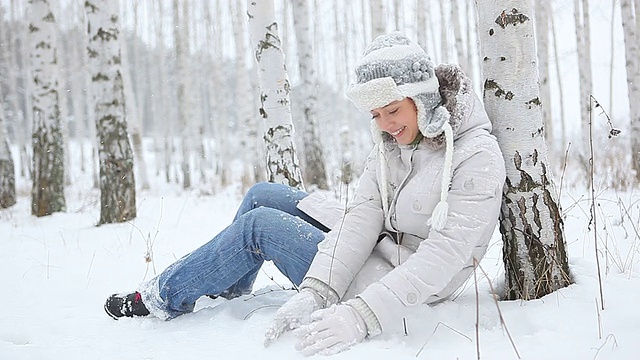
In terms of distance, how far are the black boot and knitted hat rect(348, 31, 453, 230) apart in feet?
4.31

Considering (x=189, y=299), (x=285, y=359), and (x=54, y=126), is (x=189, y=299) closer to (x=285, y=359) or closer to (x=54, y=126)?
(x=285, y=359)

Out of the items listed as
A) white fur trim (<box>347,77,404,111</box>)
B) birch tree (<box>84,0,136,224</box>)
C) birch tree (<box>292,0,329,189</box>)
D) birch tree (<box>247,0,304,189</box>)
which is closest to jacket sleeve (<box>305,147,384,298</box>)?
white fur trim (<box>347,77,404,111</box>)

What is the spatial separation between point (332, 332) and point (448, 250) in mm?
478

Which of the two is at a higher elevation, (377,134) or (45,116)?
(45,116)

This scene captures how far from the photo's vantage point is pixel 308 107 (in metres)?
7.98

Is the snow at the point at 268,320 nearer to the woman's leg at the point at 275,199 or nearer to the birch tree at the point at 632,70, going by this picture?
the woman's leg at the point at 275,199

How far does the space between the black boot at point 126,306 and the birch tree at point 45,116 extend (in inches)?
178

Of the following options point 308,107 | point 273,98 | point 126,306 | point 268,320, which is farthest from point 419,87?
point 308,107

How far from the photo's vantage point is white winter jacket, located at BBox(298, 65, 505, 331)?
1729mm

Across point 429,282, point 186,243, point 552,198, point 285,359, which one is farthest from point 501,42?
point 186,243

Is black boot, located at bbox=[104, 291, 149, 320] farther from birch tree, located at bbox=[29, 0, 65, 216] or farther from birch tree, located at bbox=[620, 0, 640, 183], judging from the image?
birch tree, located at bbox=[620, 0, 640, 183]

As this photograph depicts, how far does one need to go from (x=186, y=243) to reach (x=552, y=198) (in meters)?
2.92

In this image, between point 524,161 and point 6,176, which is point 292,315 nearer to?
point 524,161

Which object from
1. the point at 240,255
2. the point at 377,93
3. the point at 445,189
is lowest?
the point at 240,255
